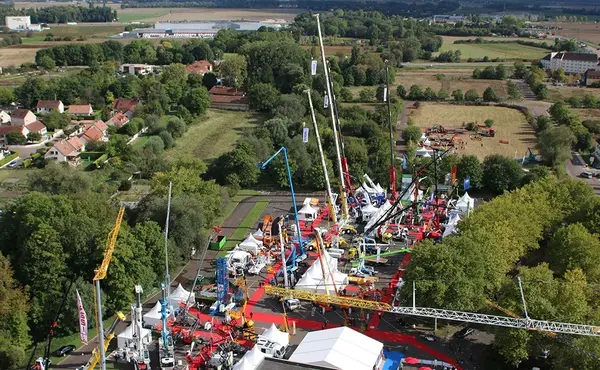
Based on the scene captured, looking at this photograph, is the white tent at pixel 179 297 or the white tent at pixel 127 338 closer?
the white tent at pixel 127 338

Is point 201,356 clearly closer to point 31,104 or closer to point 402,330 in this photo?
point 402,330

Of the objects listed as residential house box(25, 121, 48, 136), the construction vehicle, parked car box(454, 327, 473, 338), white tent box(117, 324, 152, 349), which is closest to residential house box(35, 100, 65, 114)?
residential house box(25, 121, 48, 136)

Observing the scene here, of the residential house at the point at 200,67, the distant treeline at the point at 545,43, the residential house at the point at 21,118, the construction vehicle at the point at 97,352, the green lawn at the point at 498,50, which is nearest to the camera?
the construction vehicle at the point at 97,352

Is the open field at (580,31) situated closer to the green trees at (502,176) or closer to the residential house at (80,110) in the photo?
the green trees at (502,176)

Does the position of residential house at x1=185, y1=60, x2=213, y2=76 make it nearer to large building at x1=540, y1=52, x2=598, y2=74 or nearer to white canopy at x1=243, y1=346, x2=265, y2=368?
large building at x1=540, y1=52, x2=598, y2=74

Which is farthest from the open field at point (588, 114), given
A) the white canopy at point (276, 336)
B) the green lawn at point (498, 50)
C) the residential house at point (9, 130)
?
the residential house at point (9, 130)
